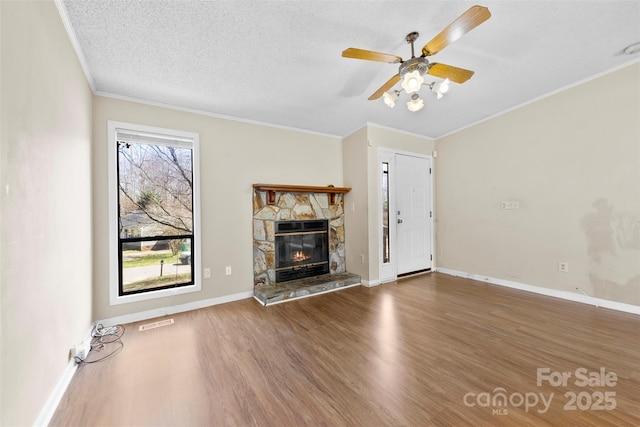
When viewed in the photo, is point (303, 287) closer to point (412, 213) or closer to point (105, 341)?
point (105, 341)

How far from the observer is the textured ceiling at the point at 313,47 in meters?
1.69

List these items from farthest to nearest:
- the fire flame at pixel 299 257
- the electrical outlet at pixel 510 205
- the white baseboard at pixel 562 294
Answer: the fire flame at pixel 299 257, the electrical outlet at pixel 510 205, the white baseboard at pixel 562 294

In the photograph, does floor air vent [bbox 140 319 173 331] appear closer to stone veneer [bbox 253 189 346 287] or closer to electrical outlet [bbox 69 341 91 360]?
electrical outlet [bbox 69 341 91 360]

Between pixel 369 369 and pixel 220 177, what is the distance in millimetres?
2757

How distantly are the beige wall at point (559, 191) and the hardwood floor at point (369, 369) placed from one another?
576 millimetres

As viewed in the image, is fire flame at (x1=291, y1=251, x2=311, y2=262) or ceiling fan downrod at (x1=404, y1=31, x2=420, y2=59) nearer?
ceiling fan downrod at (x1=404, y1=31, x2=420, y2=59)

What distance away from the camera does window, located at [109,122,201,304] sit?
2.62 metres

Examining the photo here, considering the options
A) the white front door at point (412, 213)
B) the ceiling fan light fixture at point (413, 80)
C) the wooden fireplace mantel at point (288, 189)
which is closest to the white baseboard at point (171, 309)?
the wooden fireplace mantel at point (288, 189)

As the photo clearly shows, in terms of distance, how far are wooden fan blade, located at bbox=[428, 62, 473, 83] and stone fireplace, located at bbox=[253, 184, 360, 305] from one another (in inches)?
84.4

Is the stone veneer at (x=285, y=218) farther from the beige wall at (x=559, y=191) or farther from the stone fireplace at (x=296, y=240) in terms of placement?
the beige wall at (x=559, y=191)

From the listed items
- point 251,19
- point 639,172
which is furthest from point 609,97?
point 251,19

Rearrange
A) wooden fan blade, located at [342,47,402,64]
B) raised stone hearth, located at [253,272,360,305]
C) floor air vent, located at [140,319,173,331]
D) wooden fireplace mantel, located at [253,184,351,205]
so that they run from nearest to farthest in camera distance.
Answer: wooden fan blade, located at [342,47,402,64], floor air vent, located at [140,319,173,331], raised stone hearth, located at [253,272,360,305], wooden fireplace mantel, located at [253,184,351,205]

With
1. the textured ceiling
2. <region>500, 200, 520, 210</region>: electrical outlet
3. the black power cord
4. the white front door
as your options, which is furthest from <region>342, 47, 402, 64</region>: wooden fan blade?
the black power cord

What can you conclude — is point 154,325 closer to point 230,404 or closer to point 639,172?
point 230,404
